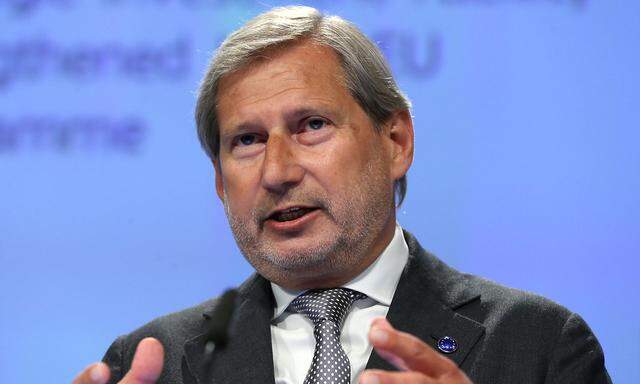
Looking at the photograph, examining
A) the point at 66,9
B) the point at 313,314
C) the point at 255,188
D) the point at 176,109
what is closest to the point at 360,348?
the point at 313,314

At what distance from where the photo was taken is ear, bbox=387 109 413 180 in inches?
116

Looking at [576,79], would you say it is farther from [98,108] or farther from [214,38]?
[98,108]

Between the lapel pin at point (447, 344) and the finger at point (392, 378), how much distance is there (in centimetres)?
68

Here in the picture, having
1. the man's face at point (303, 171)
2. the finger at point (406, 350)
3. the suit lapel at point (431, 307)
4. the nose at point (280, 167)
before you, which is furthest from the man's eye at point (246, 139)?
the finger at point (406, 350)

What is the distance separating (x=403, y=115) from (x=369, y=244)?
0.42 meters

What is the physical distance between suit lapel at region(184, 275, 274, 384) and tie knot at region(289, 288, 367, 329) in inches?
3.8

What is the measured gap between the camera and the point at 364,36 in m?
2.98

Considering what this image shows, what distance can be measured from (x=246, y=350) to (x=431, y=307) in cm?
Result: 48

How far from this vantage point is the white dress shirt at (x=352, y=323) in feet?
8.94

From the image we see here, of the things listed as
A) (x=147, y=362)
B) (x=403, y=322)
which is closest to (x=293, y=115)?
(x=403, y=322)

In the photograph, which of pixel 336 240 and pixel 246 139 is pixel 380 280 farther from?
pixel 246 139

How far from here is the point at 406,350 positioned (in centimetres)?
198

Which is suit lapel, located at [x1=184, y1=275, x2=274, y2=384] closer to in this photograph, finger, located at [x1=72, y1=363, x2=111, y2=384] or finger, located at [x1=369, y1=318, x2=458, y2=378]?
finger, located at [x1=72, y1=363, x2=111, y2=384]

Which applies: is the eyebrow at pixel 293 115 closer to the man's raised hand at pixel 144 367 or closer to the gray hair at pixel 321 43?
the gray hair at pixel 321 43
